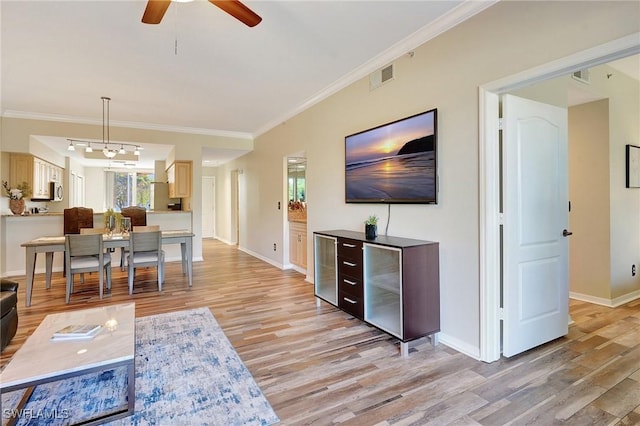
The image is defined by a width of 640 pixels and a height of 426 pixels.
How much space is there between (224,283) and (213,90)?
2.81 metres

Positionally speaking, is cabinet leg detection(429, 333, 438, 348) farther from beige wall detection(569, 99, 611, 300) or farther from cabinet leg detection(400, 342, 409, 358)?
beige wall detection(569, 99, 611, 300)

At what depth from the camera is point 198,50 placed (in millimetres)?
3166

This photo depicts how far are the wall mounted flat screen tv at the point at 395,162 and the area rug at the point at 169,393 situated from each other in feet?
6.71

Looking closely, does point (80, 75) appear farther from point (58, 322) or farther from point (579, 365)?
point (579, 365)

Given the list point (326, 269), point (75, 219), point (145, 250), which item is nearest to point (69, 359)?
point (326, 269)

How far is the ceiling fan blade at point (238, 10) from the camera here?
1909 mm

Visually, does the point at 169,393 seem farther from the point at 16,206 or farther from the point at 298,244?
the point at 16,206

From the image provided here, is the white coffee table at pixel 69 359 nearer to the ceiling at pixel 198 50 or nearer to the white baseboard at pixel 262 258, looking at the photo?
the ceiling at pixel 198 50

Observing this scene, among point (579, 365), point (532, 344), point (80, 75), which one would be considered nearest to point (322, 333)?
point (532, 344)

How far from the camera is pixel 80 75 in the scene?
3.77 meters

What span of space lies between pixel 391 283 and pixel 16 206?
21.2 feet

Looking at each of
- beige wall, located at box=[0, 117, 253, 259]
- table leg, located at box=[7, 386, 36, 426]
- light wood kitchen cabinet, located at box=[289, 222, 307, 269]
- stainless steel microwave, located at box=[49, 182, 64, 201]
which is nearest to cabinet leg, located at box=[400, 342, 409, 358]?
table leg, located at box=[7, 386, 36, 426]

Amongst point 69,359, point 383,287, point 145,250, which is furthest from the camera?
point 145,250

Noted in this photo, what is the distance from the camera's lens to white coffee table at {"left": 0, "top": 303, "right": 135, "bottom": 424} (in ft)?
5.24
